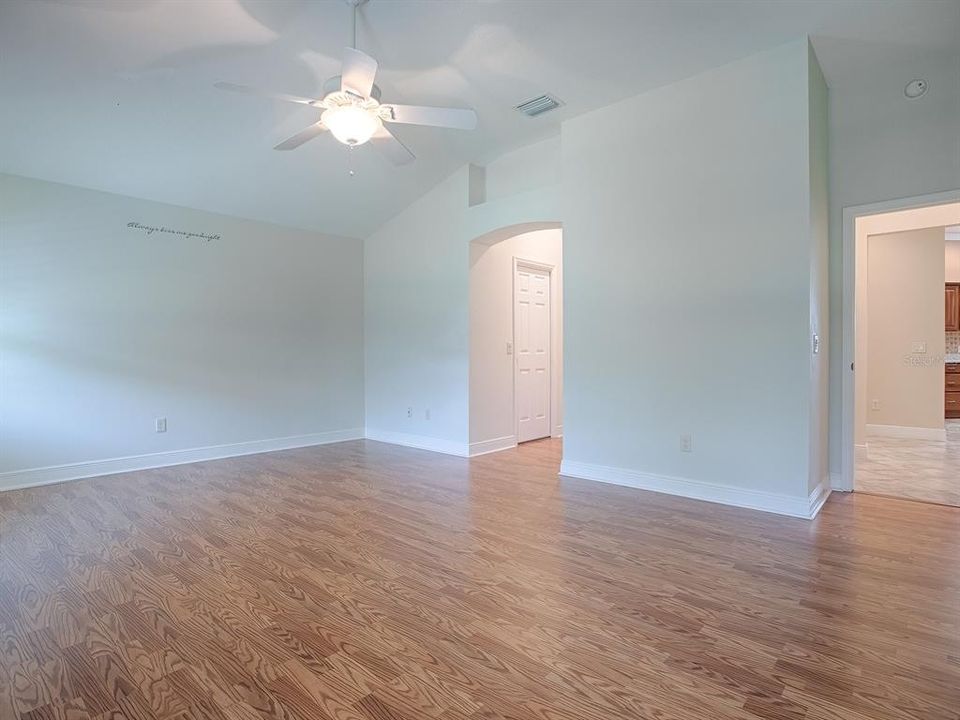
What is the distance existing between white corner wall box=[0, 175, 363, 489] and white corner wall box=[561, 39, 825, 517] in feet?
10.6

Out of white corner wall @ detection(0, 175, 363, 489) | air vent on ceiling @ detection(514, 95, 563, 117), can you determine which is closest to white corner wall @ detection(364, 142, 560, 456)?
white corner wall @ detection(0, 175, 363, 489)

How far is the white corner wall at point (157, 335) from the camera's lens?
409 centimetres

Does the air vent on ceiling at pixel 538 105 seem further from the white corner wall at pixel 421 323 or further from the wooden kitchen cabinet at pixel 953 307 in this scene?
the wooden kitchen cabinet at pixel 953 307

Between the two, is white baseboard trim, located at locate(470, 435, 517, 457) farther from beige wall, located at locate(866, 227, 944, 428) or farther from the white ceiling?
beige wall, located at locate(866, 227, 944, 428)

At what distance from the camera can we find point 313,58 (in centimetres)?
331

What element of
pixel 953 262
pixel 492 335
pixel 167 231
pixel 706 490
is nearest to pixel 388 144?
pixel 492 335

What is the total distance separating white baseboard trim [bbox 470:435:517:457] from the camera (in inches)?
211

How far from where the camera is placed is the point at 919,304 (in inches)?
239

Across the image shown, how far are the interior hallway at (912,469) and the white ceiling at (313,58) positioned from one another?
3005 mm

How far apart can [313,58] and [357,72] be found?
3.56ft

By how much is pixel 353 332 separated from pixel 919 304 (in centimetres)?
709

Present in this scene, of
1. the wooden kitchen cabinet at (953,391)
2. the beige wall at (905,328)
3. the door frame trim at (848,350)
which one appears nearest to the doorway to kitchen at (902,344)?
the beige wall at (905,328)

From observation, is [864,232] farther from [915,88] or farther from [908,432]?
[908,432]

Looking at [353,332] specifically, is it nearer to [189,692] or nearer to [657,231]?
[657,231]
